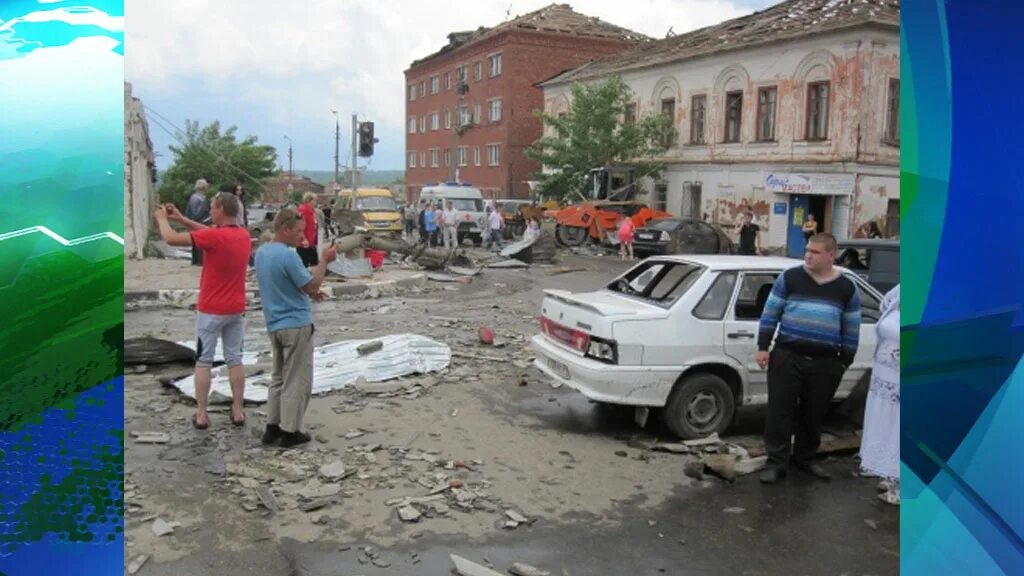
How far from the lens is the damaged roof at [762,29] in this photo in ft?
91.3

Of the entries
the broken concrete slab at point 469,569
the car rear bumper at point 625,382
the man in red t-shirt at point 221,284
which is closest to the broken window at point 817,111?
the car rear bumper at point 625,382

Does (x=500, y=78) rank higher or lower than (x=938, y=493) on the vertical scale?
higher

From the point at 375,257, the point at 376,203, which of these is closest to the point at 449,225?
the point at 376,203

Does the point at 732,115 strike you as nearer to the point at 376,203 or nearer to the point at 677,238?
the point at 677,238

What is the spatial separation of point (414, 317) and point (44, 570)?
447 inches

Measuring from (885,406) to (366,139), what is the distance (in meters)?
20.6

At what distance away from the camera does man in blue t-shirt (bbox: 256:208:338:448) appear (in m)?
6.23

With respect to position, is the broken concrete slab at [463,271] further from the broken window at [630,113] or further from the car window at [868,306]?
the broken window at [630,113]

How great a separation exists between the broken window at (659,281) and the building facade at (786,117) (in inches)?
870

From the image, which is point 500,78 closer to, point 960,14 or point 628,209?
point 628,209

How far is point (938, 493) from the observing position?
238 cm

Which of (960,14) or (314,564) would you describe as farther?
(314,564)

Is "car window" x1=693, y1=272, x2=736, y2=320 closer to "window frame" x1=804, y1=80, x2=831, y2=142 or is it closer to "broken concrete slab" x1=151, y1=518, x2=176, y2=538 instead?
"broken concrete slab" x1=151, y1=518, x2=176, y2=538

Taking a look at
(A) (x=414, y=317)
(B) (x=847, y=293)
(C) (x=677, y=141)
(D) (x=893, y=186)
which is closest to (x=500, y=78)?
(C) (x=677, y=141)
